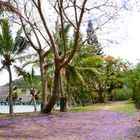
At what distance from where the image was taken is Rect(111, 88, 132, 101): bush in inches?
1744

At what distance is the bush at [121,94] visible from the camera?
1744 inches

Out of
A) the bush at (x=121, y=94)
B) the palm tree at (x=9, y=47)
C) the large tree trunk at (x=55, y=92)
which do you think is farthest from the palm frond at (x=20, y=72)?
the bush at (x=121, y=94)

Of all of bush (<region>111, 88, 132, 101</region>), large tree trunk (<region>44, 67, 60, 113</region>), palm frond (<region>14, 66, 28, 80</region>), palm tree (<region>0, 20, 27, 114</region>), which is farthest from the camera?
bush (<region>111, 88, 132, 101</region>)

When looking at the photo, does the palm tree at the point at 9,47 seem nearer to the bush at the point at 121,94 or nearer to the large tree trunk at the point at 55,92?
the large tree trunk at the point at 55,92

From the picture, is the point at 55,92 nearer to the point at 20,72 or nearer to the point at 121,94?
the point at 20,72

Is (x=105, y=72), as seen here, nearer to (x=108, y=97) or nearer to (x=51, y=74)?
(x=108, y=97)

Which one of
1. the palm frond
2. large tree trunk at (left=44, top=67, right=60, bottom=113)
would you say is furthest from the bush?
large tree trunk at (left=44, top=67, right=60, bottom=113)

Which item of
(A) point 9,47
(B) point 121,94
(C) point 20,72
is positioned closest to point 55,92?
(A) point 9,47

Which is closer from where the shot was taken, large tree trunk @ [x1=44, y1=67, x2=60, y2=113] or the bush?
large tree trunk @ [x1=44, y1=67, x2=60, y2=113]

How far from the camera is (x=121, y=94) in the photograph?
46.3m

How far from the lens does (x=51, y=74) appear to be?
1652 inches

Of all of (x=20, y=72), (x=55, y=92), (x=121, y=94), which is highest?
(x=20, y=72)

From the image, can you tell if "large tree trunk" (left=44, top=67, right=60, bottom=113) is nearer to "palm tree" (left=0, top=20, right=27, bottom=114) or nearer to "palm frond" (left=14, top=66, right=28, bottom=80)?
"palm tree" (left=0, top=20, right=27, bottom=114)

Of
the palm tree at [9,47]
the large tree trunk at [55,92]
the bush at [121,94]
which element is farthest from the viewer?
the bush at [121,94]
